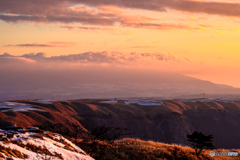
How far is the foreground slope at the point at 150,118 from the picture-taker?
6668cm

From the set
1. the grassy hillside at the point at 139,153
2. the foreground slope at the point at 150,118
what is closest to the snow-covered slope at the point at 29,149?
the grassy hillside at the point at 139,153

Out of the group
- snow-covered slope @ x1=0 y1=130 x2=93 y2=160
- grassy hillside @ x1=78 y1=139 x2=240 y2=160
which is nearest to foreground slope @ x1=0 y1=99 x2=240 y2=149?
grassy hillside @ x1=78 y1=139 x2=240 y2=160

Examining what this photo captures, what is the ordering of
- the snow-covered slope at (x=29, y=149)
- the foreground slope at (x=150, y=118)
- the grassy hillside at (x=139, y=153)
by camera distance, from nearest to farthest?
the snow-covered slope at (x=29, y=149), the grassy hillside at (x=139, y=153), the foreground slope at (x=150, y=118)

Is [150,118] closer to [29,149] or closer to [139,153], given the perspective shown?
[139,153]

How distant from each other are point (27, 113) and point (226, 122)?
75.1 meters

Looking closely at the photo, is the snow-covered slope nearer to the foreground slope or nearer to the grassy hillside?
the grassy hillside

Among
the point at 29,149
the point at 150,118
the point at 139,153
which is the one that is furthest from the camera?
the point at 150,118

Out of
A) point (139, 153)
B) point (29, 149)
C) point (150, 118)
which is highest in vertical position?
point (29, 149)

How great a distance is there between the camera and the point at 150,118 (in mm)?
88875

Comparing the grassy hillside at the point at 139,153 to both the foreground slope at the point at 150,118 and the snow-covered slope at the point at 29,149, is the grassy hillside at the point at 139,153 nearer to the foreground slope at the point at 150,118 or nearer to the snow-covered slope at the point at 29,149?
the snow-covered slope at the point at 29,149

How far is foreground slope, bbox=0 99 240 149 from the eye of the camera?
66.7 metres

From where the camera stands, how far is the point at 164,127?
85.7 meters

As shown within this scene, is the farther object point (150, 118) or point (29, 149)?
point (150, 118)

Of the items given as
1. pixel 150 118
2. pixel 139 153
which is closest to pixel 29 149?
pixel 139 153
